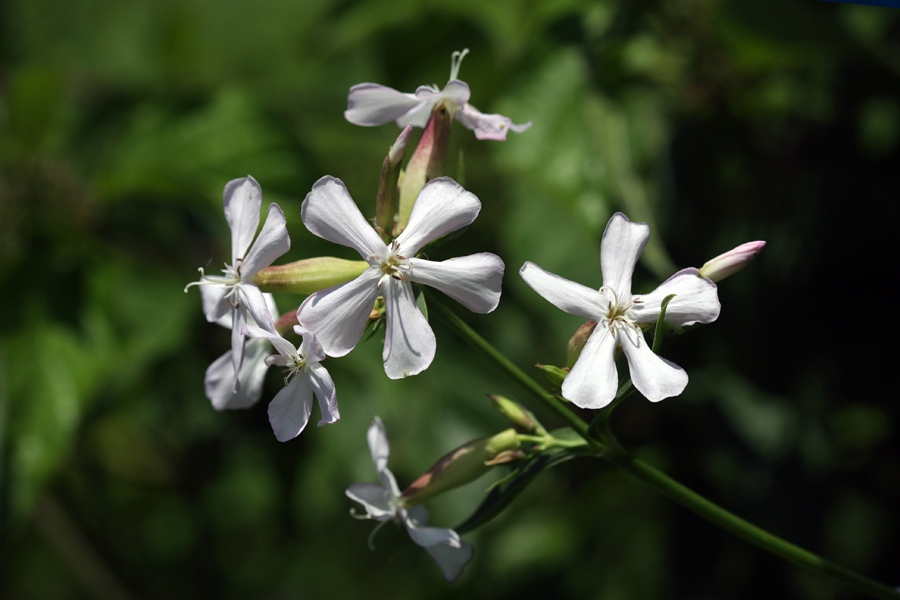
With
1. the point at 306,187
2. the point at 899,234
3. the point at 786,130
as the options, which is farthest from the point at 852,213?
the point at 306,187

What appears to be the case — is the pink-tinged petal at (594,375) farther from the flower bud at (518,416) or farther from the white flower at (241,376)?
the white flower at (241,376)

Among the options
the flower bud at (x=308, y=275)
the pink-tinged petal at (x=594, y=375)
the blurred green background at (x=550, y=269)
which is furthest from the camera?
the blurred green background at (x=550, y=269)

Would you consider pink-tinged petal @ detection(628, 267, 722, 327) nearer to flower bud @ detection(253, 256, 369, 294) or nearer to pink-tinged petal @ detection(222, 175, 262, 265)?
flower bud @ detection(253, 256, 369, 294)

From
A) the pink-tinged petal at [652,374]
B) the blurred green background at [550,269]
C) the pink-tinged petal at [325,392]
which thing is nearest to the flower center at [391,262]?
the pink-tinged petal at [325,392]

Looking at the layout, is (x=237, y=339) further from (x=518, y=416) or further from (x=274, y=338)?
(x=518, y=416)

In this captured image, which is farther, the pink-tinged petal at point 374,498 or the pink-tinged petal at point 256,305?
the pink-tinged petal at point 374,498
